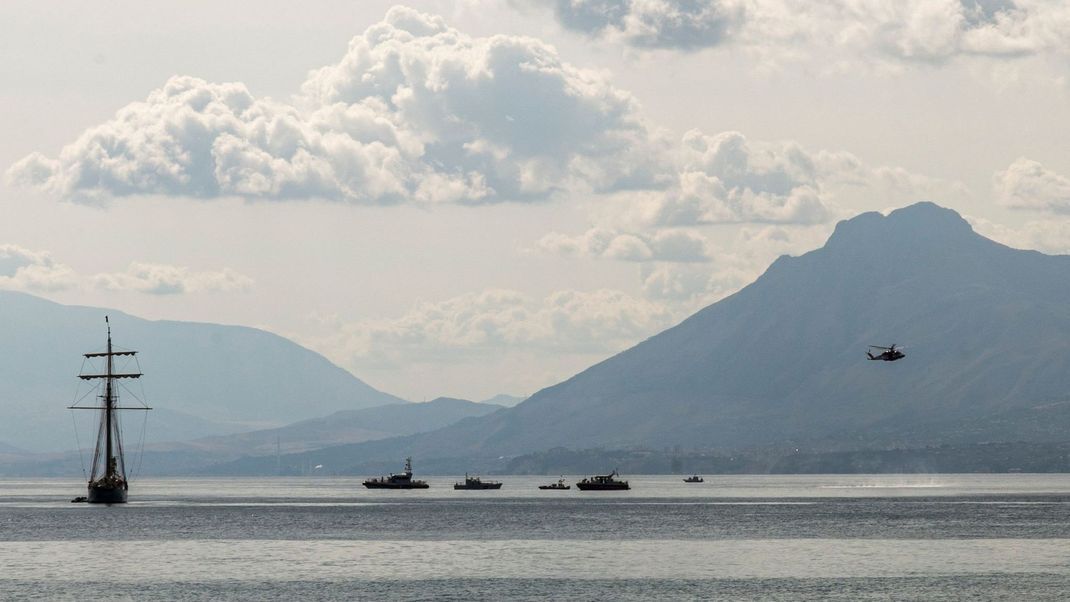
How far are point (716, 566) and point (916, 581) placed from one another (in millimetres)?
25302

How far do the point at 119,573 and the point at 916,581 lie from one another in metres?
76.7

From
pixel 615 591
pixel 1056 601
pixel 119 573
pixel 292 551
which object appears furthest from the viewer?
pixel 292 551

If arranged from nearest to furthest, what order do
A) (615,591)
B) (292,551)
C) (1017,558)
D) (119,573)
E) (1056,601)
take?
(1056,601)
(615,591)
(119,573)
(1017,558)
(292,551)

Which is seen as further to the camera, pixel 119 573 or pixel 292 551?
pixel 292 551

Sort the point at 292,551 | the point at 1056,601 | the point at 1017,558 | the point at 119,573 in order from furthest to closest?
the point at 292,551
the point at 1017,558
the point at 119,573
the point at 1056,601

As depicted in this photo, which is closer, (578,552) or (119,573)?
(119,573)

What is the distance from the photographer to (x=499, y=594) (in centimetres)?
13500


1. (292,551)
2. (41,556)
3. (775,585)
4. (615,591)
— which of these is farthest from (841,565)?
(41,556)

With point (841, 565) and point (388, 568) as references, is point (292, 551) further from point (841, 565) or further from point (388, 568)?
point (841, 565)

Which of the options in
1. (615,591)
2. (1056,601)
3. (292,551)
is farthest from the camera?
(292,551)

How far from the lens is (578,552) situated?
183500 millimetres

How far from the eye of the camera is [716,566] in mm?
164500

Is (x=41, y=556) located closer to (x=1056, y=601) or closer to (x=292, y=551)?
(x=292, y=551)

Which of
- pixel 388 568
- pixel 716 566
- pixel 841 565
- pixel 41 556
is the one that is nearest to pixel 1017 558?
pixel 841 565
